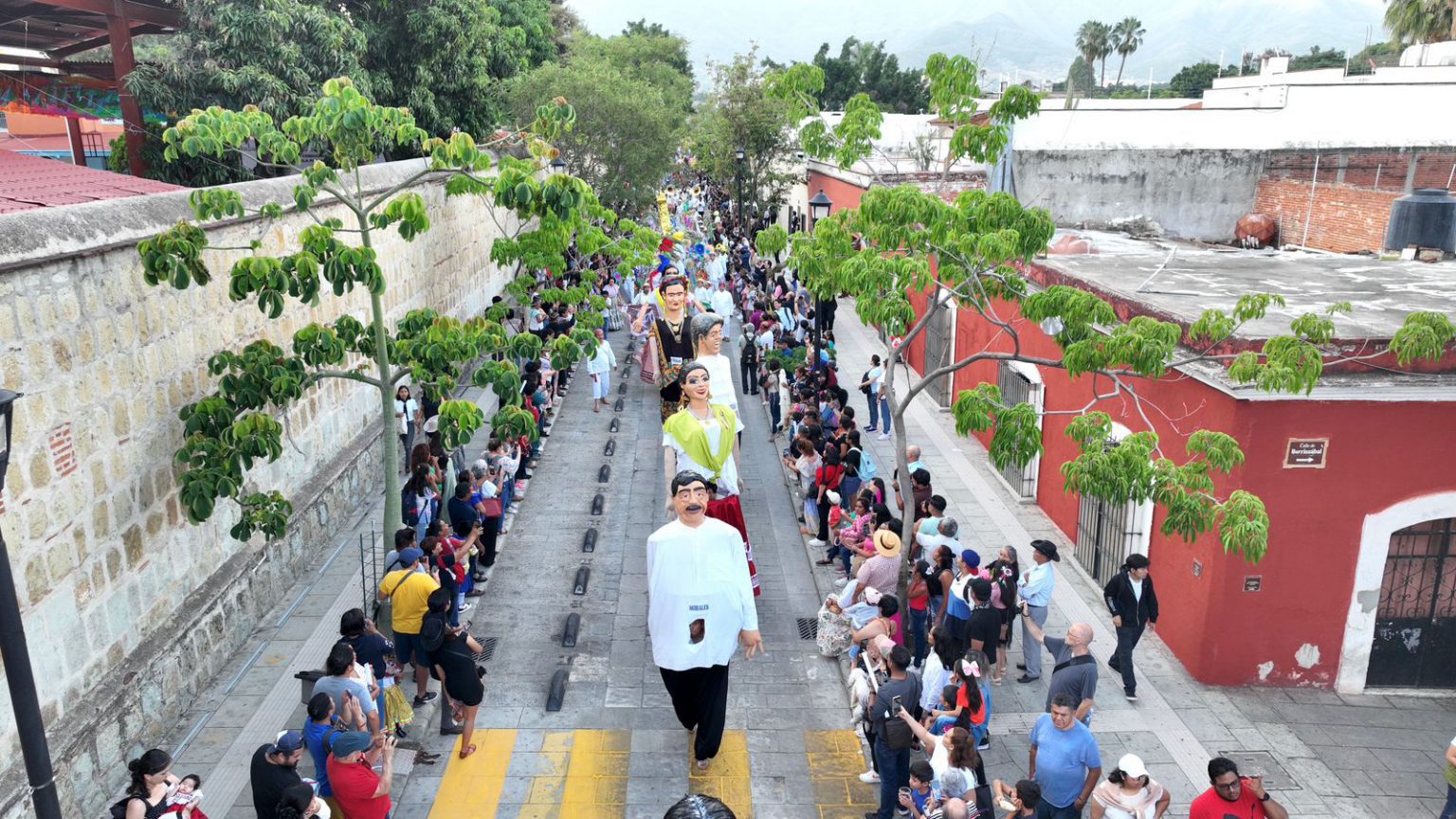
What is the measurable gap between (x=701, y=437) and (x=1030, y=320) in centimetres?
311

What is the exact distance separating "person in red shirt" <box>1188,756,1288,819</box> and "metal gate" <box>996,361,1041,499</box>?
802 centimetres

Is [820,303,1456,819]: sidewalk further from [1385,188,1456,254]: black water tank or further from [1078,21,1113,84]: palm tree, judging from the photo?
[1078,21,1113,84]: palm tree

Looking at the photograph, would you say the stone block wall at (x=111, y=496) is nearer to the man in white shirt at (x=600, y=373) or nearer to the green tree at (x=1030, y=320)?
the green tree at (x=1030, y=320)

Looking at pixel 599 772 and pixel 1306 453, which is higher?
pixel 1306 453

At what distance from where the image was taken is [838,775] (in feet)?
25.9

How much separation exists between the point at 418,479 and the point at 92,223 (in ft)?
13.2

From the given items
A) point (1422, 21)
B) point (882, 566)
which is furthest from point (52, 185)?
point (1422, 21)

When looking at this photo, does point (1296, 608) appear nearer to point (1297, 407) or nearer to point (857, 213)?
point (1297, 407)

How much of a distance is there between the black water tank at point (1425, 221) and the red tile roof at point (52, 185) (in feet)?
53.0

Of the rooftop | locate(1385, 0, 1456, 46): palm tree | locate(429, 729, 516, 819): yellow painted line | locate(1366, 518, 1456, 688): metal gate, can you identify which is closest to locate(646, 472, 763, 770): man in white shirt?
locate(429, 729, 516, 819): yellow painted line

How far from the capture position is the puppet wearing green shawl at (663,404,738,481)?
25.6ft

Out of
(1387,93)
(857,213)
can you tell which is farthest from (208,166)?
(1387,93)

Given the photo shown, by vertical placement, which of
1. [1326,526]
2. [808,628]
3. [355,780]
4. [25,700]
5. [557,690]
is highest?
[25,700]

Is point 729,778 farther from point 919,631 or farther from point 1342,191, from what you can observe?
point 1342,191
